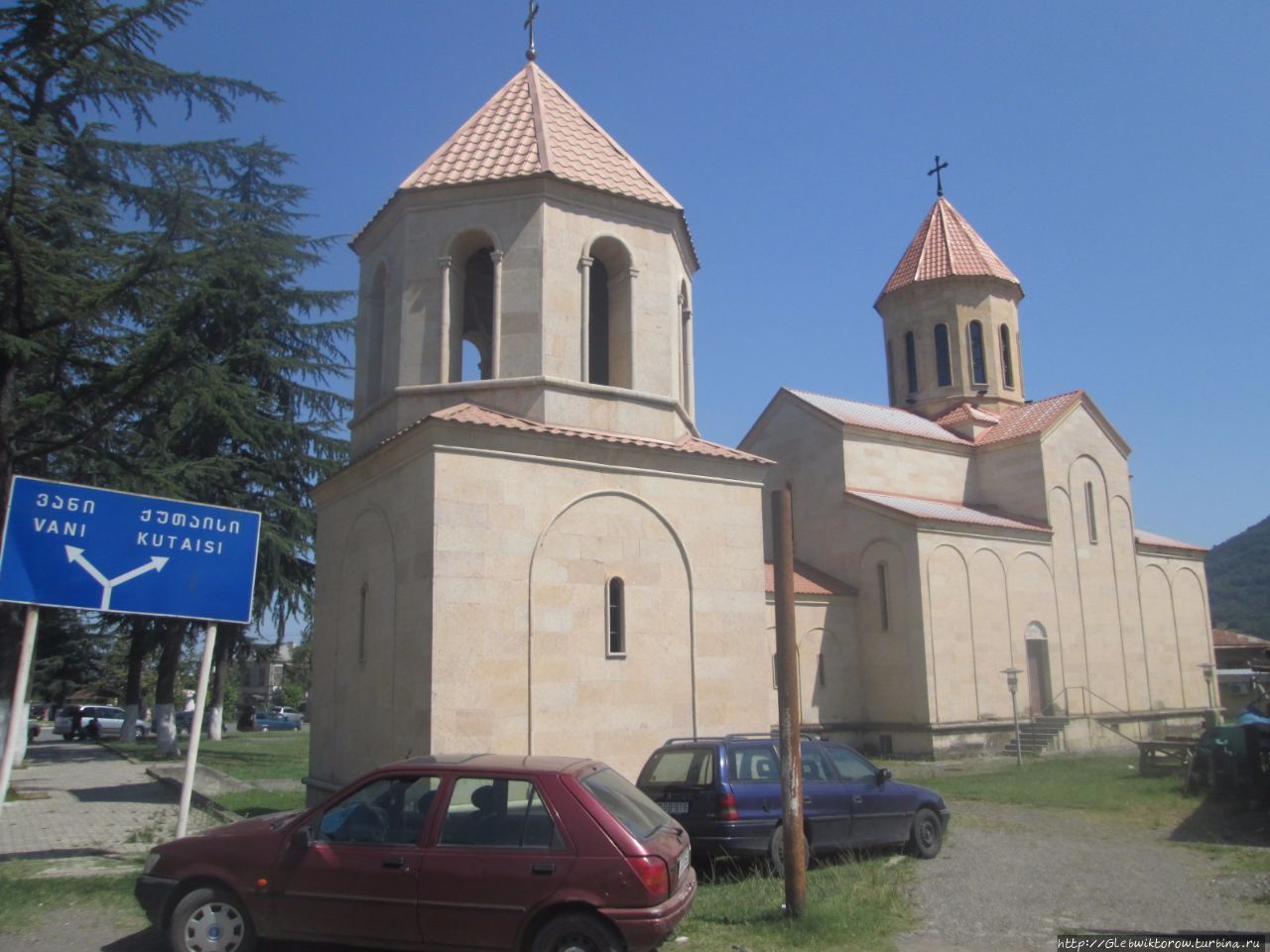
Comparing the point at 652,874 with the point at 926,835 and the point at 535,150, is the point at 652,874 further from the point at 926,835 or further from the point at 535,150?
the point at 535,150

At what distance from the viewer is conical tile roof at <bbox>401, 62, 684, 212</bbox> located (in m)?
13.0

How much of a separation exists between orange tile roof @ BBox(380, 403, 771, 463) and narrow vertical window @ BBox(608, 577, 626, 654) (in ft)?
5.88

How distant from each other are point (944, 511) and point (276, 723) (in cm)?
4112

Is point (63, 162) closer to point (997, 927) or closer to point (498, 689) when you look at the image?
point (498, 689)

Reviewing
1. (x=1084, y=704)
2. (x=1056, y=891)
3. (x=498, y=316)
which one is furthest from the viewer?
(x=1084, y=704)

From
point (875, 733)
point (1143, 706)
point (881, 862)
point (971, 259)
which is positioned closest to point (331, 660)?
point (881, 862)

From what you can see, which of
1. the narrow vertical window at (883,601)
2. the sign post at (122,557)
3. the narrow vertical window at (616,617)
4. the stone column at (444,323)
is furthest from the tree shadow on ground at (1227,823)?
the sign post at (122,557)

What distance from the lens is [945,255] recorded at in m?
31.6

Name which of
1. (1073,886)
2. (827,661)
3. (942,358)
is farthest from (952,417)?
(1073,886)

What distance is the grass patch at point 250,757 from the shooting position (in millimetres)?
21875

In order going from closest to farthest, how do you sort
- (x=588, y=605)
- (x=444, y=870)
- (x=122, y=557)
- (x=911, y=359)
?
1. (x=444, y=870)
2. (x=122, y=557)
3. (x=588, y=605)
4. (x=911, y=359)

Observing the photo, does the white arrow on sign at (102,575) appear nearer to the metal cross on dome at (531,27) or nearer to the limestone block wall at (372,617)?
the limestone block wall at (372,617)

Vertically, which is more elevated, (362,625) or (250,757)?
(362,625)

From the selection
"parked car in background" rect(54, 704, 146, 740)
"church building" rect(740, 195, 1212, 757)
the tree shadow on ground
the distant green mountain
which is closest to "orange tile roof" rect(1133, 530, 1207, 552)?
"church building" rect(740, 195, 1212, 757)
